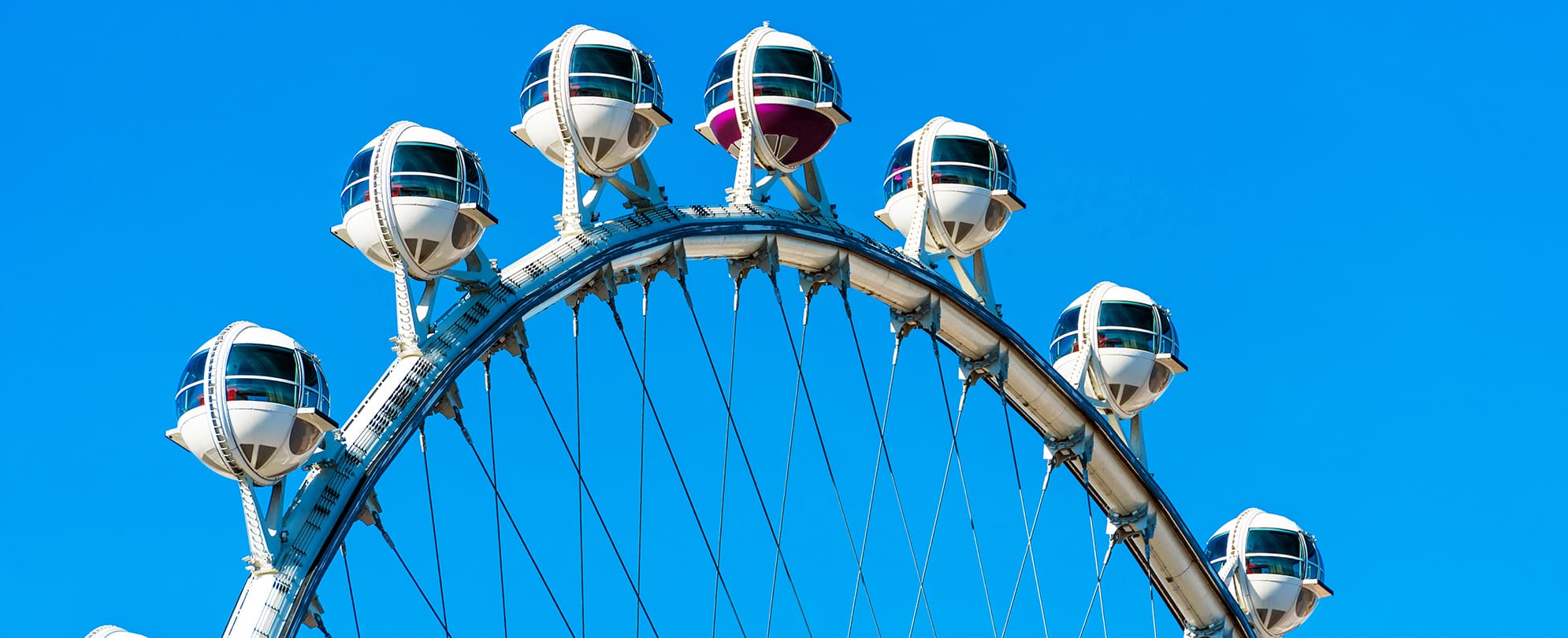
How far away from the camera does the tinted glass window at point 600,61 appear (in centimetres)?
4338

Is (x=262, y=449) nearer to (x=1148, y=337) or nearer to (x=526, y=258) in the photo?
(x=526, y=258)

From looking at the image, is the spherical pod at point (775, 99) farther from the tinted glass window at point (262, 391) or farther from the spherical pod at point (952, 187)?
the tinted glass window at point (262, 391)

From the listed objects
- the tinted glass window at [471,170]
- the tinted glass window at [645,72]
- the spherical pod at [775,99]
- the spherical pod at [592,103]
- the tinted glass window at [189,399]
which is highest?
the spherical pod at [775,99]

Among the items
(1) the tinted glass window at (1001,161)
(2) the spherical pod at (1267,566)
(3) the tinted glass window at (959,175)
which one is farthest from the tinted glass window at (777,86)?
(2) the spherical pod at (1267,566)

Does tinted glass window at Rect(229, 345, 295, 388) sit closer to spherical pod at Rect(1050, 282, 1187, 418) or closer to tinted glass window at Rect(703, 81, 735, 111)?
tinted glass window at Rect(703, 81, 735, 111)

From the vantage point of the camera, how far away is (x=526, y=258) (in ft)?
140

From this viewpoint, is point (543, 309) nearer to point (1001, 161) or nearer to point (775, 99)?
point (775, 99)

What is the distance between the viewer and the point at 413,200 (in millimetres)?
39844

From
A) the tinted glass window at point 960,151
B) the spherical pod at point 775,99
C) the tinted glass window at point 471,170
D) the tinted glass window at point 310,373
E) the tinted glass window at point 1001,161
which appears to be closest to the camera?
the tinted glass window at point 310,373

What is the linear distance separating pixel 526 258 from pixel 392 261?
2973 millimetres

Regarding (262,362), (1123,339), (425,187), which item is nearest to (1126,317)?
(1123,339)

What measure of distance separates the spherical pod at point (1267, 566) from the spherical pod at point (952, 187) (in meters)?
11.8

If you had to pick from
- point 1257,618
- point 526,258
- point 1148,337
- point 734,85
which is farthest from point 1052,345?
point 526,258

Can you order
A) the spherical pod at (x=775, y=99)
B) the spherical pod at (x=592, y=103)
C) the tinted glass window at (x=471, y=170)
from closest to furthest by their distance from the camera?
the tinted glass window at (x=471, y=170) < the spherical pod at (x=592, y=103) < the spherical pod at (x=775, y=99)
